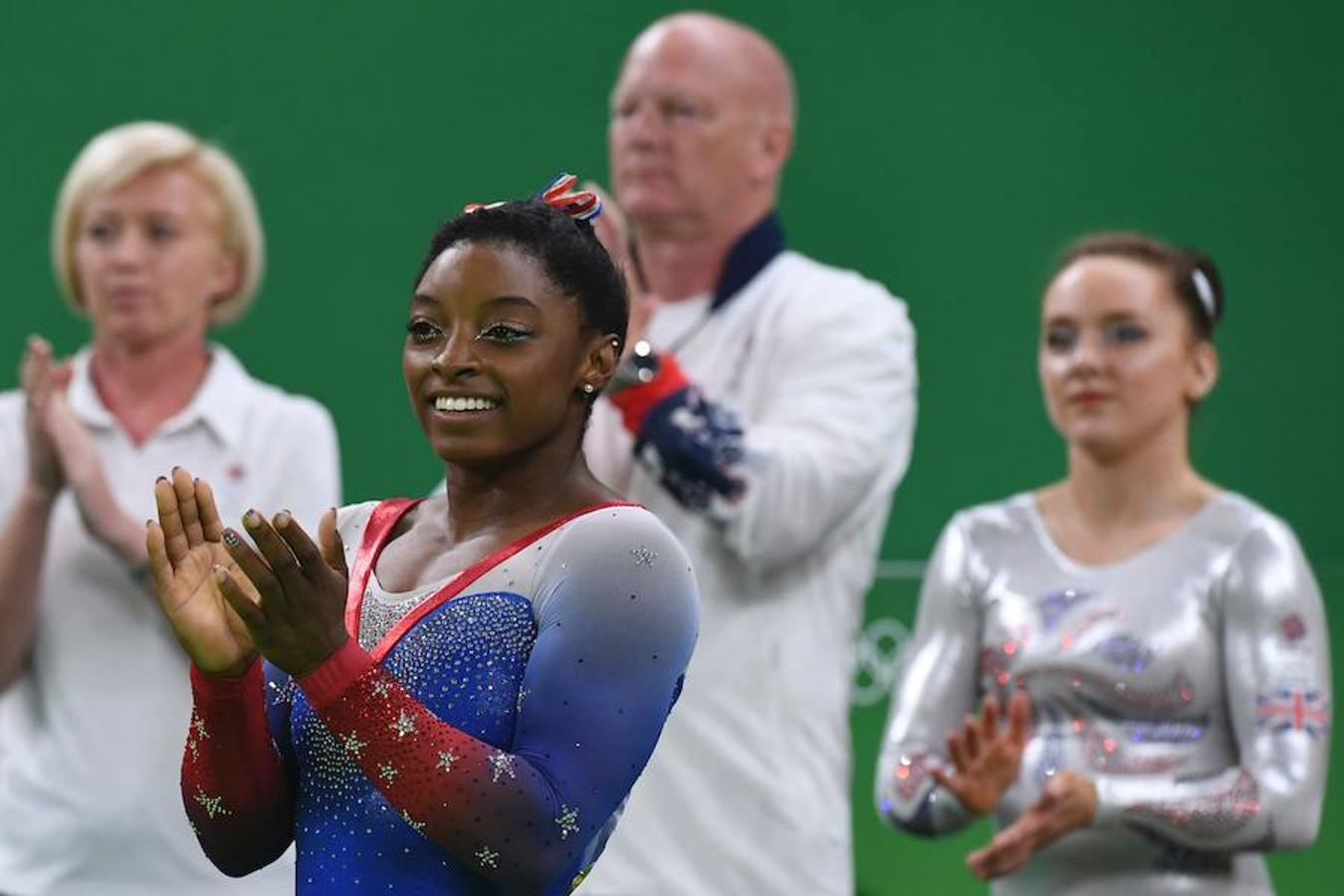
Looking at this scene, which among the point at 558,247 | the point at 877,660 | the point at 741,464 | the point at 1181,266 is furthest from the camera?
the point at 877,660

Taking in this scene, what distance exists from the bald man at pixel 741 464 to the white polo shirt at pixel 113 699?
0.50m

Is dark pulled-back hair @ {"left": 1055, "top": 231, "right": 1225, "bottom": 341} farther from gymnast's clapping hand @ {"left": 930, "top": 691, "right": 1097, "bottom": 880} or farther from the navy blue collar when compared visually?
gymnast's clapping hand @ {"left": 930, "top": 691, "right": 1097, "bottom": 880}

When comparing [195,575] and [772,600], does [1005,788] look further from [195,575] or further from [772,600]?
[195,575]

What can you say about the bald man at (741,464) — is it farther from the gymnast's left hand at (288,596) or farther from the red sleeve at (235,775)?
the gymnast's left hand at (288,596)

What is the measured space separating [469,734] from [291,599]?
6.1 inches

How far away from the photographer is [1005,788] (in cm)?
273

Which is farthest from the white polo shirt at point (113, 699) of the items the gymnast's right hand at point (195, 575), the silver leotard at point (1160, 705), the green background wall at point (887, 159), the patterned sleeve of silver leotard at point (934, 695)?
the gymnast's right hand at point (195, 575)

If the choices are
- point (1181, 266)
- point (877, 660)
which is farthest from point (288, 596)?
point (877, 660)

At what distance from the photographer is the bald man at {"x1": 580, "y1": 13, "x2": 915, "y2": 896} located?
9.29 ft

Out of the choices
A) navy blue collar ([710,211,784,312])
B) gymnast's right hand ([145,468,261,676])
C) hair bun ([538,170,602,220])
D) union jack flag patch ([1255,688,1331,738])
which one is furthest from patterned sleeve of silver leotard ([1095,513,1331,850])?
gymnast's right hand ([145,468,261,676])

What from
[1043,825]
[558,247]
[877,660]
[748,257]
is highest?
[558,247]

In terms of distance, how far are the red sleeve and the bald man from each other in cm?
116

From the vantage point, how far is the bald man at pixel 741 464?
283cm

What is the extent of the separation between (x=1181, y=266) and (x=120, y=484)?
1.46 metres
